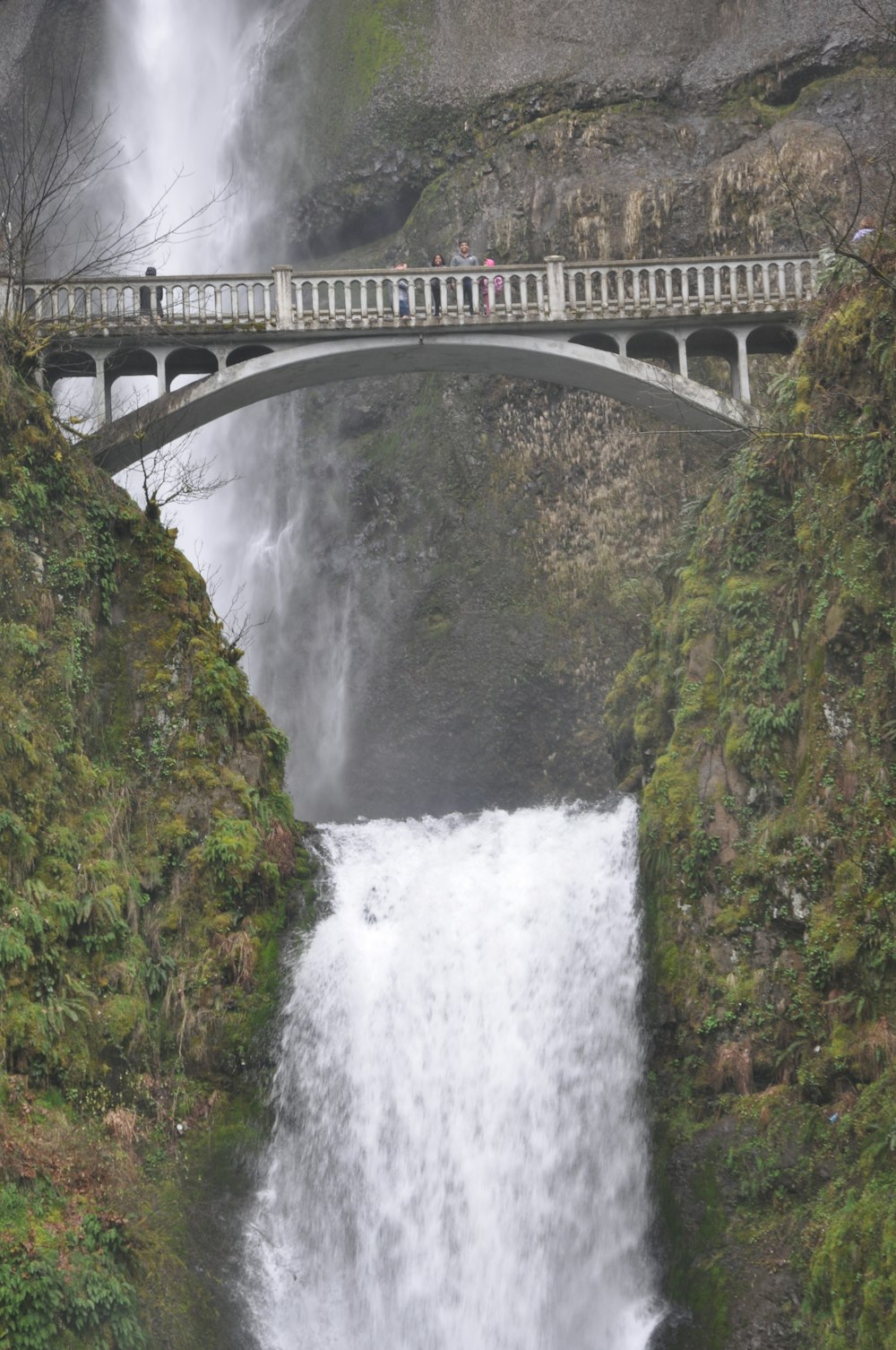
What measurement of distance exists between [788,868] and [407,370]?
11.1 metres

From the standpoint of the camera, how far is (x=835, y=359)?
16.9 meters

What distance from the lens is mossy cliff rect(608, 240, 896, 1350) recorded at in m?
12.8

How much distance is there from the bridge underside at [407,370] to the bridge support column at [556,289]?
48 cm

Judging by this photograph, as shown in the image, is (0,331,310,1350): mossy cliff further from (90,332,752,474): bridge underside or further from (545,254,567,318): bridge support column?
(545,254,567,318): bridge support column

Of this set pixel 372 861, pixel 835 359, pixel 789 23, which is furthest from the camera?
pixel 789 23

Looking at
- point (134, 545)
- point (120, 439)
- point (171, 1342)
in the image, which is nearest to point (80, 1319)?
point (171, 1342)

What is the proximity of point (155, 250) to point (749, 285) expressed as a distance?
19.5 m

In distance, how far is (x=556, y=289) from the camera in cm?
2191

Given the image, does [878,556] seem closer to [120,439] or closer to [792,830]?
[792,830]

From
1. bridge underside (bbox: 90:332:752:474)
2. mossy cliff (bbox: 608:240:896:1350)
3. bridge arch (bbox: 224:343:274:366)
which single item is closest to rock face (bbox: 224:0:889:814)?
bridge underside (bbox: 90:332:752:474)

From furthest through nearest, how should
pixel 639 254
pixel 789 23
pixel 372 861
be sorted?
pixel 789 23
pixel 639 254
pixel 372 861

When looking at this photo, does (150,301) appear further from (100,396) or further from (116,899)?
(116,899)

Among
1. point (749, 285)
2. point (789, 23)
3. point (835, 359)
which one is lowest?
point (835, 359)

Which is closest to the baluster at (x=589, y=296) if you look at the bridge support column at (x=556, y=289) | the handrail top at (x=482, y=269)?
the handrail top at (x=482, y=269)
